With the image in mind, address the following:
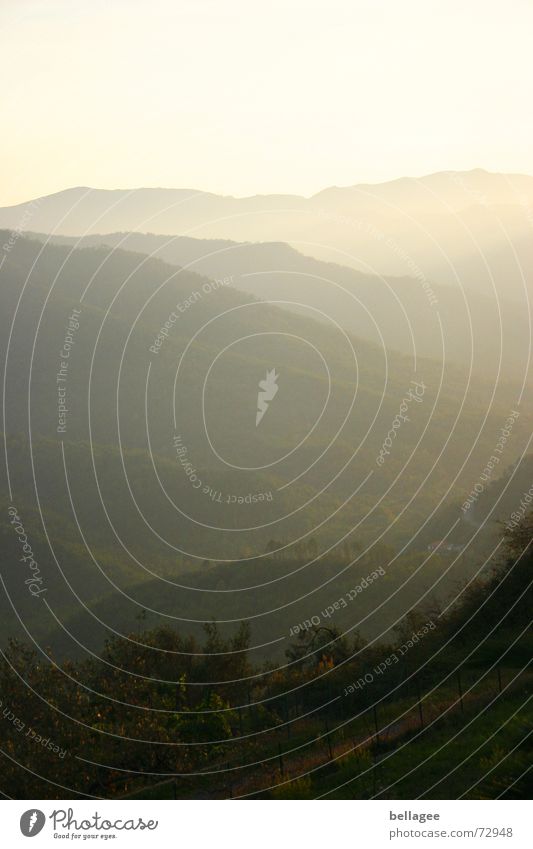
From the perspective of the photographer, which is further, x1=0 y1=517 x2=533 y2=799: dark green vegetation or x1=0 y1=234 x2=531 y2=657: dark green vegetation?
x1=0 y1=234 x2=531 y2=657: dark green vegetation

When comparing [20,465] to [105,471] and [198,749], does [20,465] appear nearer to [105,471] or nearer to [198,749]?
[105,471]
